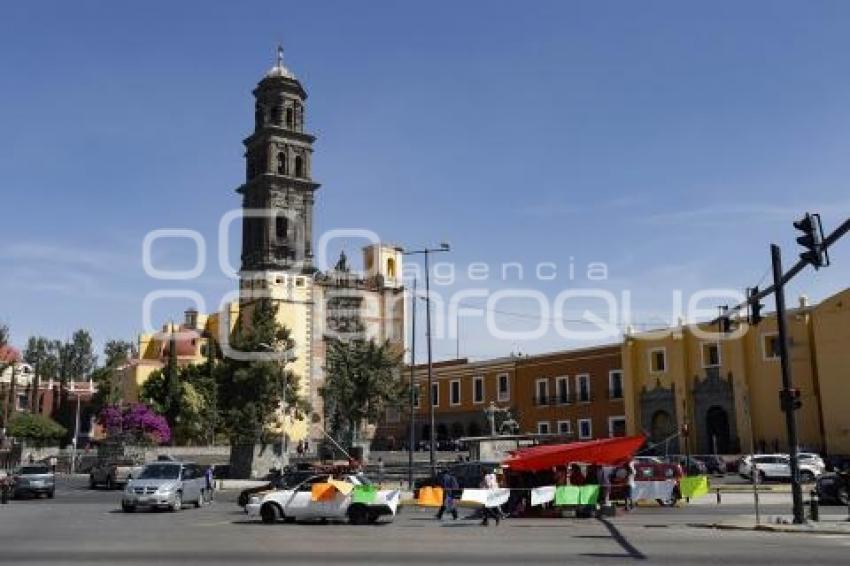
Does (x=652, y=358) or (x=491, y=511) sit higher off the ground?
(x=652, y=358)

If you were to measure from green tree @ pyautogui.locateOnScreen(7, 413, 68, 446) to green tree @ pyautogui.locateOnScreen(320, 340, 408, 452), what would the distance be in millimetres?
36071

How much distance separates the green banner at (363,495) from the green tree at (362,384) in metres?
37.5

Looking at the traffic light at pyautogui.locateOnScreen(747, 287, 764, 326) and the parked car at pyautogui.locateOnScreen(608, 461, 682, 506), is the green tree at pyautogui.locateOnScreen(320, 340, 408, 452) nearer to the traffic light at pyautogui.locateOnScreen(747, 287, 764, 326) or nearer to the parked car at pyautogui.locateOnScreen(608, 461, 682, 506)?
the parked car at pyautogui.locateOnScreen(608, 461, 682, 506)

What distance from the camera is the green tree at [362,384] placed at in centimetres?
6206

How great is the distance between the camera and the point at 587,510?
85.6ft

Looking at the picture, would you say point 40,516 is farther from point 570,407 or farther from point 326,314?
point 326,314

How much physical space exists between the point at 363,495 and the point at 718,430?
39.5m

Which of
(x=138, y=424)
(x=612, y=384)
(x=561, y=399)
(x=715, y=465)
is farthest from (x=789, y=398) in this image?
(x=138, y=424)

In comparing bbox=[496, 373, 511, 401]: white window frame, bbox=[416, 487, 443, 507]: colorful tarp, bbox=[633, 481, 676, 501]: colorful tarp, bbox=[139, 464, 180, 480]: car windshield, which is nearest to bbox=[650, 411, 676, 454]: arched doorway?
bbox=[496, 373, 511, 401]: white window frame

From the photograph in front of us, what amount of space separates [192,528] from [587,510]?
11.2m

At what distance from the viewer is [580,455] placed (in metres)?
27.2

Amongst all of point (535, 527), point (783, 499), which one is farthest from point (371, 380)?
point (535, 527)

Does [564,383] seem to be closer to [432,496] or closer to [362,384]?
[362,384]

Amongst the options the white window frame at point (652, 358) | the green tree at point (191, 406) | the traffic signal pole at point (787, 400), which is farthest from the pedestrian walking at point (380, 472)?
the traffic signal pole at point (787, 400)
